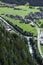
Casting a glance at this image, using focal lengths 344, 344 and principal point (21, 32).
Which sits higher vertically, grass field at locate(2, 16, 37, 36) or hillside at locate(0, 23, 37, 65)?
hillside at locate(0, 23, 37, 65)

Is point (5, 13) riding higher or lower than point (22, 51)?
lower

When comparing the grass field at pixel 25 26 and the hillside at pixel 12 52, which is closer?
the hillside at pixel 12 52

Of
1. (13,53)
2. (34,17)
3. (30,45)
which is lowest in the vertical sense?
(34,17)

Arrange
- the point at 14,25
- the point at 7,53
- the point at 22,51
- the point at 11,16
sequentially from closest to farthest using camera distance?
the point at 7,53
the point at 22,51
the point at 14,25
the point at 11,16

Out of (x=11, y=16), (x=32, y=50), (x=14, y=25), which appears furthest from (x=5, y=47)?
(x=11, y=16)

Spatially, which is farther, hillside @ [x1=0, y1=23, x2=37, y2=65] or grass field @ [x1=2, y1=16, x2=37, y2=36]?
grass field @ [x1=2, y1=16, x2=37, y2=36]

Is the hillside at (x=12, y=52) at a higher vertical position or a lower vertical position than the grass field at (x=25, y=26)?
higher

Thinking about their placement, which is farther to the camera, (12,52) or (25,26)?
(25,26)

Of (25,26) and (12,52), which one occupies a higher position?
(12,52)

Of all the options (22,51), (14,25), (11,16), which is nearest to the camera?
(22,51)

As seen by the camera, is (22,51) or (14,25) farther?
(14,25)

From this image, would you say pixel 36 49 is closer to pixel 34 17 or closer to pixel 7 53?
pixel 7 53
